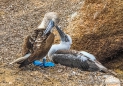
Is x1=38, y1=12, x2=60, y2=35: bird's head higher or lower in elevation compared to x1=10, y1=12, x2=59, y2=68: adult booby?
higher

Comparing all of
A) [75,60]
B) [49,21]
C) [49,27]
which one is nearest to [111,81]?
[75,60]

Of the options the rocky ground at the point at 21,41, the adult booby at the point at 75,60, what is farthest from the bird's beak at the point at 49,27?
the rocky ground at the point at 21,41

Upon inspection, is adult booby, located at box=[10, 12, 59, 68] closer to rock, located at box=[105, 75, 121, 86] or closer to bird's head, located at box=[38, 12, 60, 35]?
bird's head, located at box=[38, 12, 60, 35]

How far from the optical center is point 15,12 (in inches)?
470

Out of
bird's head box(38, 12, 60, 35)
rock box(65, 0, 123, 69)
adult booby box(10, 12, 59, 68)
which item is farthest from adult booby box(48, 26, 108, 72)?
rock box(65, 0, 123, 69)

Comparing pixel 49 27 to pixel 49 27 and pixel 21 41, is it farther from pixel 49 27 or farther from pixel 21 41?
pixel 21 41

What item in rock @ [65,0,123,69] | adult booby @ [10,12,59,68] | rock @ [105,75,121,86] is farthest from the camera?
rock @ [65,0,123,69]

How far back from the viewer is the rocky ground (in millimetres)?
7348

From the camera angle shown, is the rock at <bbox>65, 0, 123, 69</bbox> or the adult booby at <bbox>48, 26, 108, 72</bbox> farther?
the rock at <bbox>65, 0, 123, 69</bbox>

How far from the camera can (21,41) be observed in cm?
1002

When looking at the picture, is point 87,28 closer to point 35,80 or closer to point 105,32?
point 105,32

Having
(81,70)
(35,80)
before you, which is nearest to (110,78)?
(81,70)

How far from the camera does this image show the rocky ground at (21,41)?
7.35m

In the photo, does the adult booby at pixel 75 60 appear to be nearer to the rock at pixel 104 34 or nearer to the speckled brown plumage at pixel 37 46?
the speckled brown plumage at pixel 37 46
